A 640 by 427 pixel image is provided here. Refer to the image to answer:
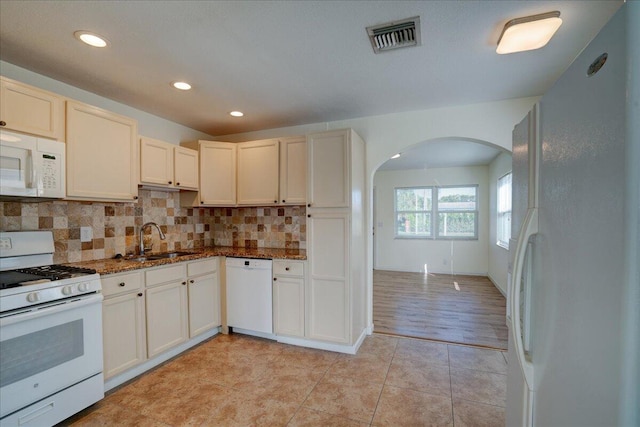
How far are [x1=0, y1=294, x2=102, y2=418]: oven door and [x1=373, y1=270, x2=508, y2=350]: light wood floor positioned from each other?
9.05ft

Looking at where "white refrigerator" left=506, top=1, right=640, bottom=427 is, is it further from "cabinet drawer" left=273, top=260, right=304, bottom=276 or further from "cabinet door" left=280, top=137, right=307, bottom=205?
"cabinet door" left=280, top=137, right=307, bottom=205

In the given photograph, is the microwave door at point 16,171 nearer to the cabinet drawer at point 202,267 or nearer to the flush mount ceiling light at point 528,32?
the cabinet drawer at point 202,267

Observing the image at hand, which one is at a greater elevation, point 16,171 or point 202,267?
point 16,171

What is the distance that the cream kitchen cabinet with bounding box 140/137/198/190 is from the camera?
9.21 feet

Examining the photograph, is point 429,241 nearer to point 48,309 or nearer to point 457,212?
point 457,212

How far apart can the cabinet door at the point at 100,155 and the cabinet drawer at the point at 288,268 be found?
148cm

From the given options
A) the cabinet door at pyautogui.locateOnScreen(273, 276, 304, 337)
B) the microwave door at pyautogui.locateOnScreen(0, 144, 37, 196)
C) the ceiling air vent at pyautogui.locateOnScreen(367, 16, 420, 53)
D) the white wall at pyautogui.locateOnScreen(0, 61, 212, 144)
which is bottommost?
the cabinet door at pyautogui.locateOnScreen(273, 276, 304, 337)

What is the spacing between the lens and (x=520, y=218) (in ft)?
4.16

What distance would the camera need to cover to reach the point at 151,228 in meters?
3.20

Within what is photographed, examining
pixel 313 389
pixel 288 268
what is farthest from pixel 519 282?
pixel 288 268

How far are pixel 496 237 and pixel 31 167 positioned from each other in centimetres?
645

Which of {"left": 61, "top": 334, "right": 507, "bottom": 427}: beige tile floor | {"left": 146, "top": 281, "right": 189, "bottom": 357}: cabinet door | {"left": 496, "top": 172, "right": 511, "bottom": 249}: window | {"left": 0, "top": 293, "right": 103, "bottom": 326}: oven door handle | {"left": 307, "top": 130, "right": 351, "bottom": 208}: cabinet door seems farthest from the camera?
{"left": 496, "top": 172, "right": 511, "bottom": 249}: window

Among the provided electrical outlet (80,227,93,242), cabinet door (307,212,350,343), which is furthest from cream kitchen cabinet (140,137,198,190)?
cabinet door (307,212,350,343)

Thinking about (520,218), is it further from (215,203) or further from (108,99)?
(108,99)
